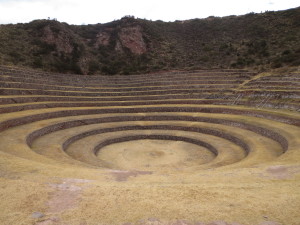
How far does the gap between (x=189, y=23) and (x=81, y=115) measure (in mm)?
41304

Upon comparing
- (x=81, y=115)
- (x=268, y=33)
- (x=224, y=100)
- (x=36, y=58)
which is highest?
(x=268, y=33)

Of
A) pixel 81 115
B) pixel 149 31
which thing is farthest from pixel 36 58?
pixel 149 31

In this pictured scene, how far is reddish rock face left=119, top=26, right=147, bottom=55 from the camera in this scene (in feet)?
157

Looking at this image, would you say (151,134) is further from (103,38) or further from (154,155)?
(103,38)

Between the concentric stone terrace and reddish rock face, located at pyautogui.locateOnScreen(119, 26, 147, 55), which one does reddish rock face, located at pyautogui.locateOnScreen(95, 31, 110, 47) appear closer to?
reddish rock face, located at pyautogui.locateOnScreen(119, 26, 147, 55)

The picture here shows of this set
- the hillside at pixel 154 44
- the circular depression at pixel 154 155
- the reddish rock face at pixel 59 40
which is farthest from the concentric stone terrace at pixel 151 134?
the reddish rock face at pixel 59 40

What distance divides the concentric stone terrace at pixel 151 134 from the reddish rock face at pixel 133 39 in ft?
50.5

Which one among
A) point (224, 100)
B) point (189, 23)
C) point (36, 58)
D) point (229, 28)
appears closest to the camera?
point (224, 100)

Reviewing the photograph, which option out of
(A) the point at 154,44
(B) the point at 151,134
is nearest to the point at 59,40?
(A) the point at 154,44

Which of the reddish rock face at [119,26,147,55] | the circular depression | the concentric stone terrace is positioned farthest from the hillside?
the circular depression

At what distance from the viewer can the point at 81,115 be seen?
23688 mm

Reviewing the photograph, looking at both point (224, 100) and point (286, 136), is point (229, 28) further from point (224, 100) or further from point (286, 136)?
point (286, 136)

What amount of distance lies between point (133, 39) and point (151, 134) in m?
32.4

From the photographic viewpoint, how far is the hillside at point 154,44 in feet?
122
